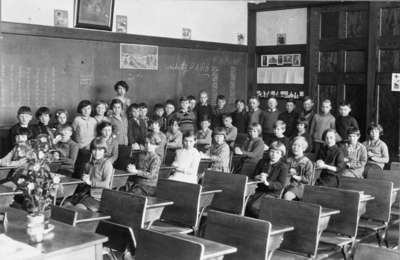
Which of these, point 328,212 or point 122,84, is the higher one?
point 122,84

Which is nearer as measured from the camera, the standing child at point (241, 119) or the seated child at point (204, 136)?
the seated child at point (204, 136)

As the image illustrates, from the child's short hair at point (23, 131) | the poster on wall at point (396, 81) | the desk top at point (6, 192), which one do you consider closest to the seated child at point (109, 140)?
the child's short hair at point (23, 131)

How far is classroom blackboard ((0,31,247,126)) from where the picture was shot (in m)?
7.09

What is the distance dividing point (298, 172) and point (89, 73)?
3818 mm

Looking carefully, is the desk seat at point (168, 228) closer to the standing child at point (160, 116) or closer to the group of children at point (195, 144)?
the group of children at point (195, 144)

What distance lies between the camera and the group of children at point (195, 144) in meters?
5.08

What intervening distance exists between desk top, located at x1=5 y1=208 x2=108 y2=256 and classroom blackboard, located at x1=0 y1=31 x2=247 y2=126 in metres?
4.17

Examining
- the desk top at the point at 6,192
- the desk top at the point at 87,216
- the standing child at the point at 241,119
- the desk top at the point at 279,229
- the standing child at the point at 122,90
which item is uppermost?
the standing child at the point at 122,90

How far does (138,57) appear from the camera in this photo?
330 inches

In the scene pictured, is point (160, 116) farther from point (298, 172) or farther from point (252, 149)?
point (298, 172)

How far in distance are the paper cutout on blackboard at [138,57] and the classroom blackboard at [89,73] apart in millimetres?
64

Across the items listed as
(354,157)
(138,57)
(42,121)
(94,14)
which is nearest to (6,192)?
(42,121)

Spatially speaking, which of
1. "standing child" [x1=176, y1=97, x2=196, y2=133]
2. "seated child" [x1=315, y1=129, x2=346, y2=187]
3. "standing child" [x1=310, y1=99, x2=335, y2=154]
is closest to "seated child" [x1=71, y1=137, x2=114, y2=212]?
"seated child" [x1=315, y1=129, x2=346, y2=187]

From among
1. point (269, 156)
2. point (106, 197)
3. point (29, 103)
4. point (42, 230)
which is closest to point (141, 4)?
point (29, 103)
